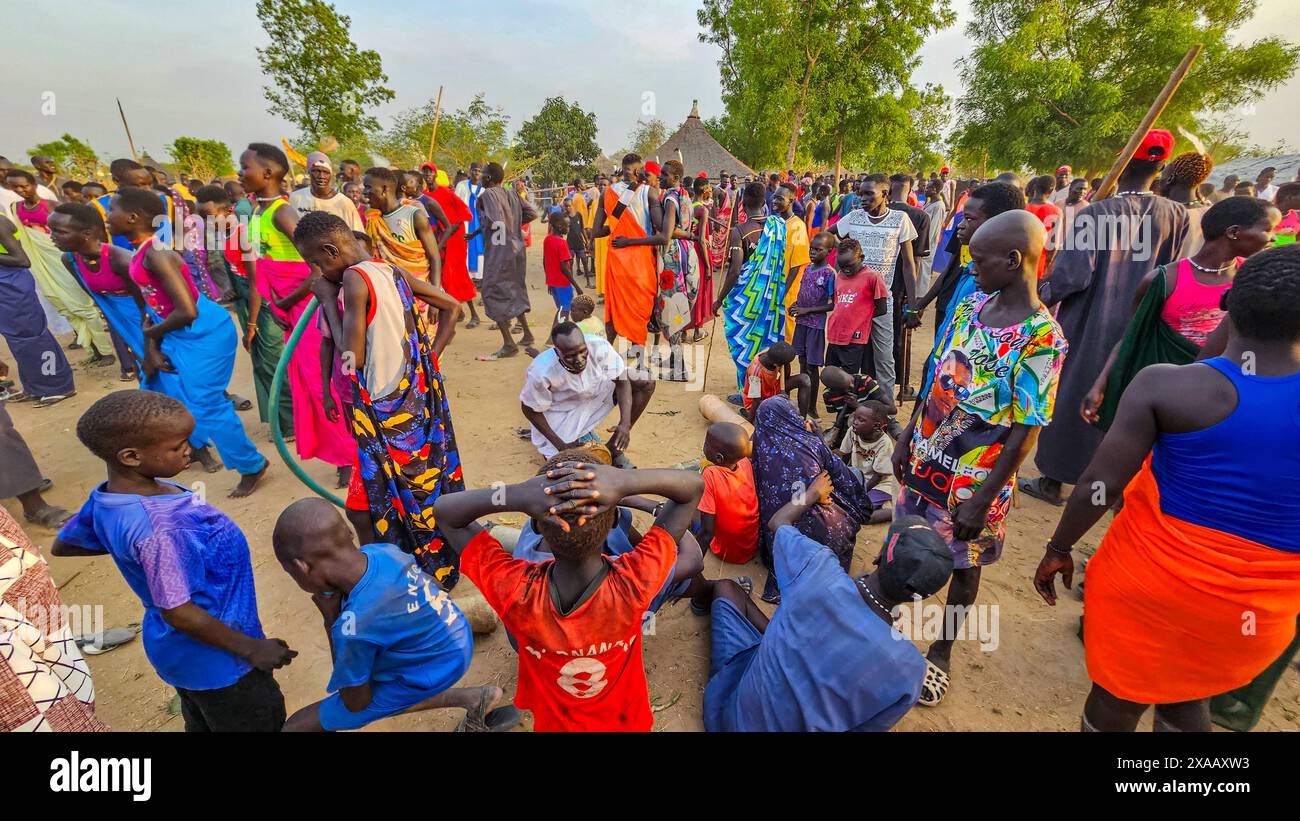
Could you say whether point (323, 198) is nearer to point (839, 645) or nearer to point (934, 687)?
point (839, 645)

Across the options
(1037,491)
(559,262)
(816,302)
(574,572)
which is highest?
(559,262)

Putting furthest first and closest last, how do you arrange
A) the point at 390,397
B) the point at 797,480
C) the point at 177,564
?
the point at 797,480
the point at 390,397
the point at 177,564

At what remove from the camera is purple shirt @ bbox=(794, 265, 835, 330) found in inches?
182

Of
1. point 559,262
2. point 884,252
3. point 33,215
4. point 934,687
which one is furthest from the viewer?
point 559,262

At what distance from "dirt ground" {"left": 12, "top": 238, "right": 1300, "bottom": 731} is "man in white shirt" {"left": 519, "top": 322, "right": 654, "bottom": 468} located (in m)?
0.75

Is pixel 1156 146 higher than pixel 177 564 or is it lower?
higher

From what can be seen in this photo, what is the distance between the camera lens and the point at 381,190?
4.48 m

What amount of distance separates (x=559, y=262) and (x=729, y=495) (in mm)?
5046

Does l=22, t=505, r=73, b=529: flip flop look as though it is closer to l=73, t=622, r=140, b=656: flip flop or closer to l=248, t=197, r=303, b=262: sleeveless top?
l=73, t=622, r=140, b=656: flip flop

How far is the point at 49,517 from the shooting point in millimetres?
3602

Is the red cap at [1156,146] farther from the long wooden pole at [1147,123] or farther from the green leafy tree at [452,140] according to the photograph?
the green leafy tree at [452,140]

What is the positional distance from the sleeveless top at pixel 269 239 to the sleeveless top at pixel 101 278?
0.85 meters

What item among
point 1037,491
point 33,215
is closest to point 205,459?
point 33,215

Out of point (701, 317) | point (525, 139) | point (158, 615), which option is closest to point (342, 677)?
point (158, 615)
